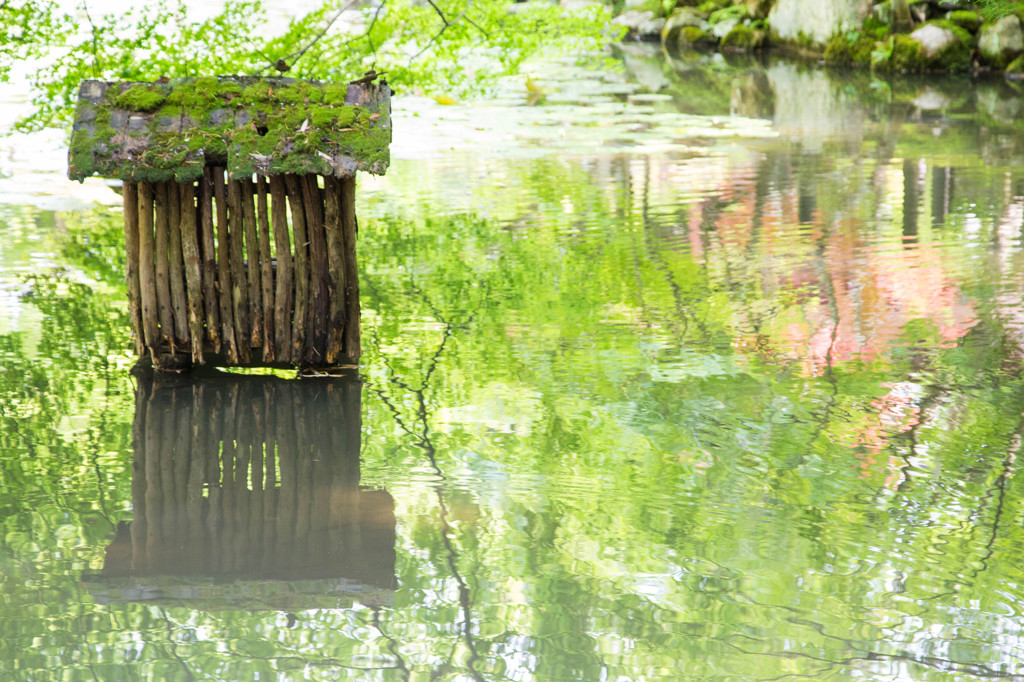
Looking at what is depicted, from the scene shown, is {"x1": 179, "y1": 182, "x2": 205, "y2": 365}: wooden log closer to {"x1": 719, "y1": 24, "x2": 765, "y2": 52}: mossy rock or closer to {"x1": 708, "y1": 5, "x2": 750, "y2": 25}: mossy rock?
{"x1": 719, "y1": 24, "x2": 765, "y2": 52}: mossy rock

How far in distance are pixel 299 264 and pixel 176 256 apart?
2.44 ft

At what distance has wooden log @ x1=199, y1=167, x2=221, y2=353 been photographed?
20.5 feet

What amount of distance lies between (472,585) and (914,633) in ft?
5.85

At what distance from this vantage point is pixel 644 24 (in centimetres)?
3212

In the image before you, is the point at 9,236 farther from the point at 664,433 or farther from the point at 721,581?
the point at 721,581

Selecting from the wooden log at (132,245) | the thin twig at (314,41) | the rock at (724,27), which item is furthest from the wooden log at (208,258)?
the rock at (724,27)

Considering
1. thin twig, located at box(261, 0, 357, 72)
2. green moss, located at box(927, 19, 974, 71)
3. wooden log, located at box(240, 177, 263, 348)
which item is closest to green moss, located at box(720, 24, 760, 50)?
green moss, located at box(927, 19, 974, 71)

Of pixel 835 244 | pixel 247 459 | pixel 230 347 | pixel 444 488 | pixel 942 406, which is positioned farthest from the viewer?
pixel 835 244

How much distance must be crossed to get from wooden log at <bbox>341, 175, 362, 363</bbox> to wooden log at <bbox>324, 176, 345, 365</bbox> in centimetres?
3

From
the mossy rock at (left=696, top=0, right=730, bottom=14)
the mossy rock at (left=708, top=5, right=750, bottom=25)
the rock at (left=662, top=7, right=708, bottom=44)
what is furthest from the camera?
the mossy rock at (left=696, top=0, right=730, bottom=14)

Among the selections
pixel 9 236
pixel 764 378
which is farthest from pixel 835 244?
pixel 9 236

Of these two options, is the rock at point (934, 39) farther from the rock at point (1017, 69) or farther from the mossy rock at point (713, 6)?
the mossy rock at point (713, 6)

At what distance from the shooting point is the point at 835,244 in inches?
373

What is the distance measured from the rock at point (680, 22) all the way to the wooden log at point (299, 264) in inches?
1032
